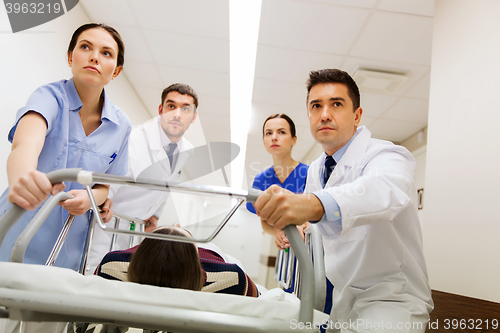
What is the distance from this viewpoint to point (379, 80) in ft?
11.3

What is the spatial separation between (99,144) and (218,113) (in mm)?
3388

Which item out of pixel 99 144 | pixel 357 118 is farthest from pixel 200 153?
pixel 357 118

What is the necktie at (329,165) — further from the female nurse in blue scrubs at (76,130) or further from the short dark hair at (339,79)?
the female nurse in blue scrubs at (76,130)

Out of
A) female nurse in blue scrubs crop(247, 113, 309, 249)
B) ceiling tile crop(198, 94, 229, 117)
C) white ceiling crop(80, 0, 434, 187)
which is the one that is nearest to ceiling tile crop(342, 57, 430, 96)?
white ceiling crop(80, 0, 434, 187)

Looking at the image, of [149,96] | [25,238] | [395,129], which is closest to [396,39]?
[395,129]

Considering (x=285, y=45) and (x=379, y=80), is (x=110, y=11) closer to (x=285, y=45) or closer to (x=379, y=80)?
(x=285, y=45)

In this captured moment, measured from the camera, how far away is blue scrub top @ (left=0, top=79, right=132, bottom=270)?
50.6 inches

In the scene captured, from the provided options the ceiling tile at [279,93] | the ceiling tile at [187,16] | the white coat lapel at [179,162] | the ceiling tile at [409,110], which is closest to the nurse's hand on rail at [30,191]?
the white coat lapel at [179,162]

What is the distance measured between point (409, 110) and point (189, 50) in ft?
9.04

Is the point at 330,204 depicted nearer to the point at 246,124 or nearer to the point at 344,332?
the point at 344,332

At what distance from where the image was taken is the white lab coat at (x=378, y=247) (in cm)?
93

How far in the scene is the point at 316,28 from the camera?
2.86m

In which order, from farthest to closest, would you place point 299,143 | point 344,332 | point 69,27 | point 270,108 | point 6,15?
1. point 299,143
2. point 270,108
3. point 69,27
4. point 6,15
5. point 344,332

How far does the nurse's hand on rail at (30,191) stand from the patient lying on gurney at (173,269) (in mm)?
417
